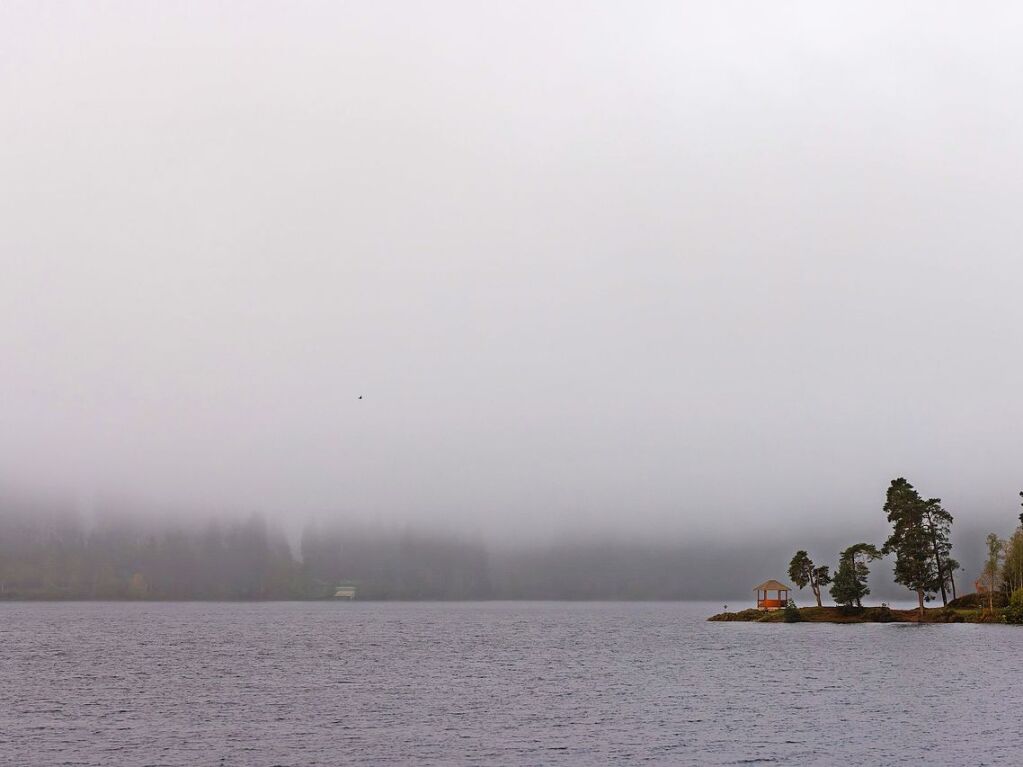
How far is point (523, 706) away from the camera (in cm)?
8519

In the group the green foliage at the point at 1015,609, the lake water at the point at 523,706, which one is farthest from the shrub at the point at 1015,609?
the lake water at the point at 523,706

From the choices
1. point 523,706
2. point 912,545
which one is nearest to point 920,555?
point 912,545

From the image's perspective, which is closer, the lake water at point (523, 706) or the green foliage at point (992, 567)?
the lake water at point (523, 706)

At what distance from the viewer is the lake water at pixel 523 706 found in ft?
206

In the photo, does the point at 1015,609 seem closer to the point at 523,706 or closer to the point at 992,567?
the point at 992,567

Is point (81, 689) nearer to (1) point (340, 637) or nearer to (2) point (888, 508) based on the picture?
(1) point (340, 637)

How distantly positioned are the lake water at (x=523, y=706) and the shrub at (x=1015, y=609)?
3733 centimetres

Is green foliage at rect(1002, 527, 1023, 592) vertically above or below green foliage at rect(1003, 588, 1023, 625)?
above

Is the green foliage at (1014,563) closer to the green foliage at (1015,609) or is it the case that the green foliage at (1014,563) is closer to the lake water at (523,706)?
the green foliage at (1015,609)

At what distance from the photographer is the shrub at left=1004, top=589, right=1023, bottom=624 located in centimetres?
18050

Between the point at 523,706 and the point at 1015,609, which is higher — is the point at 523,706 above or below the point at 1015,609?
above

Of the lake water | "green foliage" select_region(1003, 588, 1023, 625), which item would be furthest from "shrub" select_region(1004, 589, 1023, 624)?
the lake water

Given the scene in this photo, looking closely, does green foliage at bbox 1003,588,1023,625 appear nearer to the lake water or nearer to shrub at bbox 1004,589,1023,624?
shrub at bbox 1004,589,1023,624

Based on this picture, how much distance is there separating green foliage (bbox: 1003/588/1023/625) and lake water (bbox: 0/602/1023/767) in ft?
123
